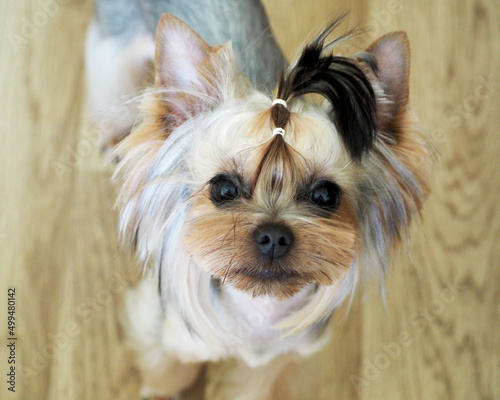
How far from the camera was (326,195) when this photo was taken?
1.20 m

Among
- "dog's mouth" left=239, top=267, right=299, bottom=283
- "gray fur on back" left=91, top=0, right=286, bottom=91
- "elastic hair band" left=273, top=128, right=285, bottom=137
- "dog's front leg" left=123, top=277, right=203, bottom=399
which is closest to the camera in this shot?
"elastic hair band" left=273, top=128, right=285, bottom=137

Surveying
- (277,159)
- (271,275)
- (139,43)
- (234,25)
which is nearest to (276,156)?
(277,159)

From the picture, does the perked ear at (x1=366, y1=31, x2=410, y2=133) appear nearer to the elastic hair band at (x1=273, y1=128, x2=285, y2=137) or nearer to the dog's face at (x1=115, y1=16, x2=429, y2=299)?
the dog's face at (x1=115, y1=16, x2=429, y2=299)

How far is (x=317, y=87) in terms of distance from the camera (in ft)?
3.59

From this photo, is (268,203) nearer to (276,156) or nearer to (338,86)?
(276,156)

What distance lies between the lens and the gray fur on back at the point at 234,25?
1.66m

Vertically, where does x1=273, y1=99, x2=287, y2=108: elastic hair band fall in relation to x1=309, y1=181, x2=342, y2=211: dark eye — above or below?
above

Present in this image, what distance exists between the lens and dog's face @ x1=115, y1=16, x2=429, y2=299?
3.61 feet

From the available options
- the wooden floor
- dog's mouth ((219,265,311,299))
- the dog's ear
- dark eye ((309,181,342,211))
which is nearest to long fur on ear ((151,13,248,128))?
the dog's ear

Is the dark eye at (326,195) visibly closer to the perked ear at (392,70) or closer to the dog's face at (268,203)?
the dog's face at (268,203)

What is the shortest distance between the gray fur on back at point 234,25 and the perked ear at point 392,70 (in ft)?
1.75

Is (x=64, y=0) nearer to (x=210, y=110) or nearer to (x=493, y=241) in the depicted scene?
(x=210, y=110)

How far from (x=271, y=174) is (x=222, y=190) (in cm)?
15

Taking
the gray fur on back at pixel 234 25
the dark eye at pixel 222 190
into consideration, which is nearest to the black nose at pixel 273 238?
the dark eye at pixel 222 190
